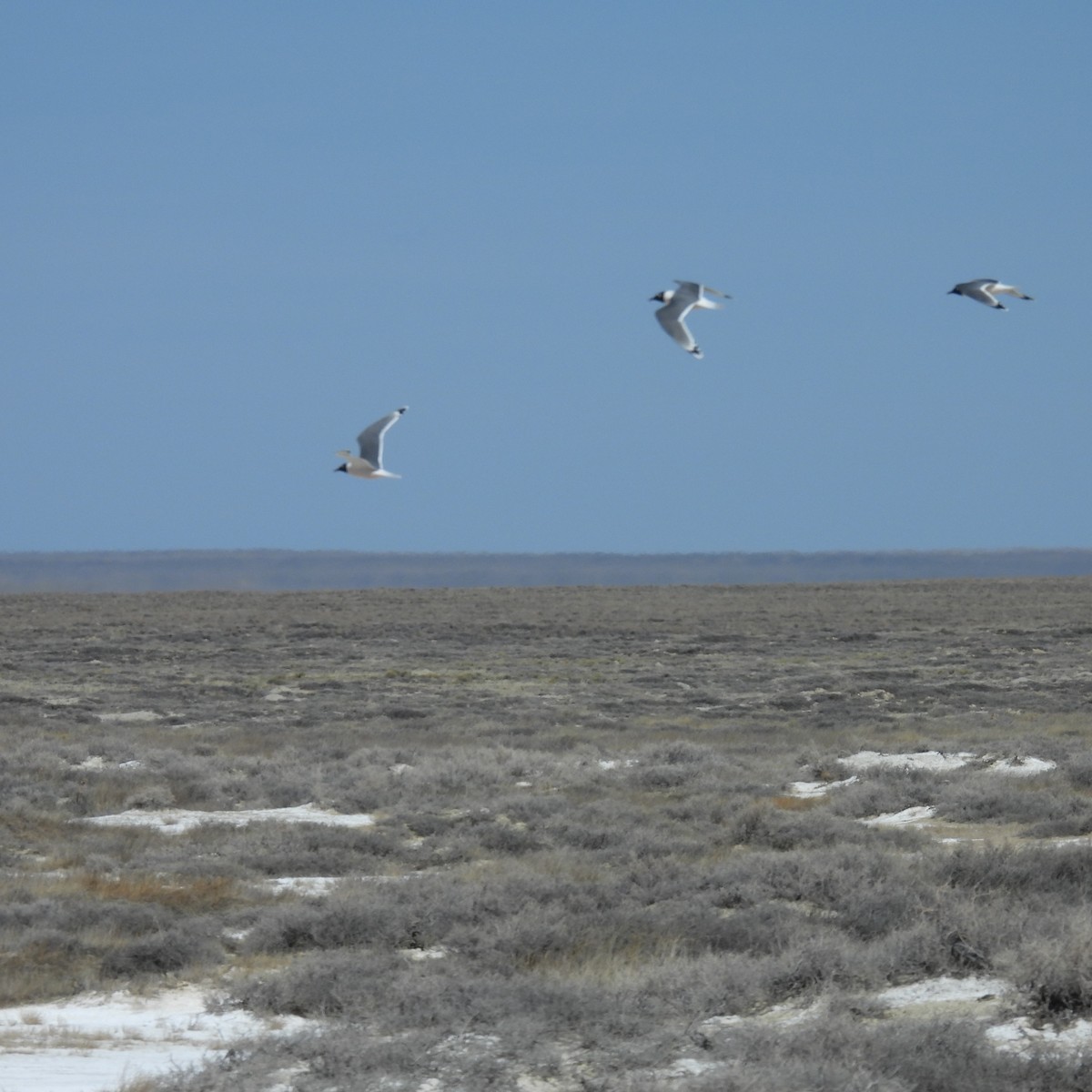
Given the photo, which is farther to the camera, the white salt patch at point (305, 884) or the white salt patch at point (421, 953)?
the white salt patch at point (305, 884)

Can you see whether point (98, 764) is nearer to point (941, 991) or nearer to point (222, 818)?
point (222, 818)

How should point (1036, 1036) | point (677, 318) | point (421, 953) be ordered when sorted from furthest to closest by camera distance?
point (677, 318)
point (421, 953)
point (1036, 1036)

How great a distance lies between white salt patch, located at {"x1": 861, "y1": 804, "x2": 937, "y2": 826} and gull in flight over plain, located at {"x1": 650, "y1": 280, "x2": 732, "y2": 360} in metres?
5.52

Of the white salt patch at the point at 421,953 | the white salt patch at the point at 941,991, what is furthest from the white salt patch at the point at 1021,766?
the white salt patch at the point at 421,953

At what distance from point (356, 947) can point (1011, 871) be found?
4594 mm

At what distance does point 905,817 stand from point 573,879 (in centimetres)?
502

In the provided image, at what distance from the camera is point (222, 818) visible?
15320 millimetres

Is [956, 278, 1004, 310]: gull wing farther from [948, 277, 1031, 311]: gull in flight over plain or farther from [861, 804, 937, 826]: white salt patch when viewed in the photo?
[861, 804, 937, 826]: white salt patch

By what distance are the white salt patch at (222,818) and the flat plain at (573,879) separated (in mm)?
98

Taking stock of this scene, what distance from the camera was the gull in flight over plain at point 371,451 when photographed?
1413 cm

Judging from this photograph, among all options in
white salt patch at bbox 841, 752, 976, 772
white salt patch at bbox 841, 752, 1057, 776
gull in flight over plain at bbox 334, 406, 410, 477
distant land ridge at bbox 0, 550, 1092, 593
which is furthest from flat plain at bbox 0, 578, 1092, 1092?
distant land ridge at bbox 0, 550, 1092, 593

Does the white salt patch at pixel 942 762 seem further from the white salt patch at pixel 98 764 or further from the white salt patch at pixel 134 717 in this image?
the white salt patch at pixel 134 717

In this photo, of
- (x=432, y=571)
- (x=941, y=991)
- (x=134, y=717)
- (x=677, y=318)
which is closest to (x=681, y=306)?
(x=677, y=318)

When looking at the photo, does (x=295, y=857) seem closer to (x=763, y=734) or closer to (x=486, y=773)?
(x=486, y=773)
